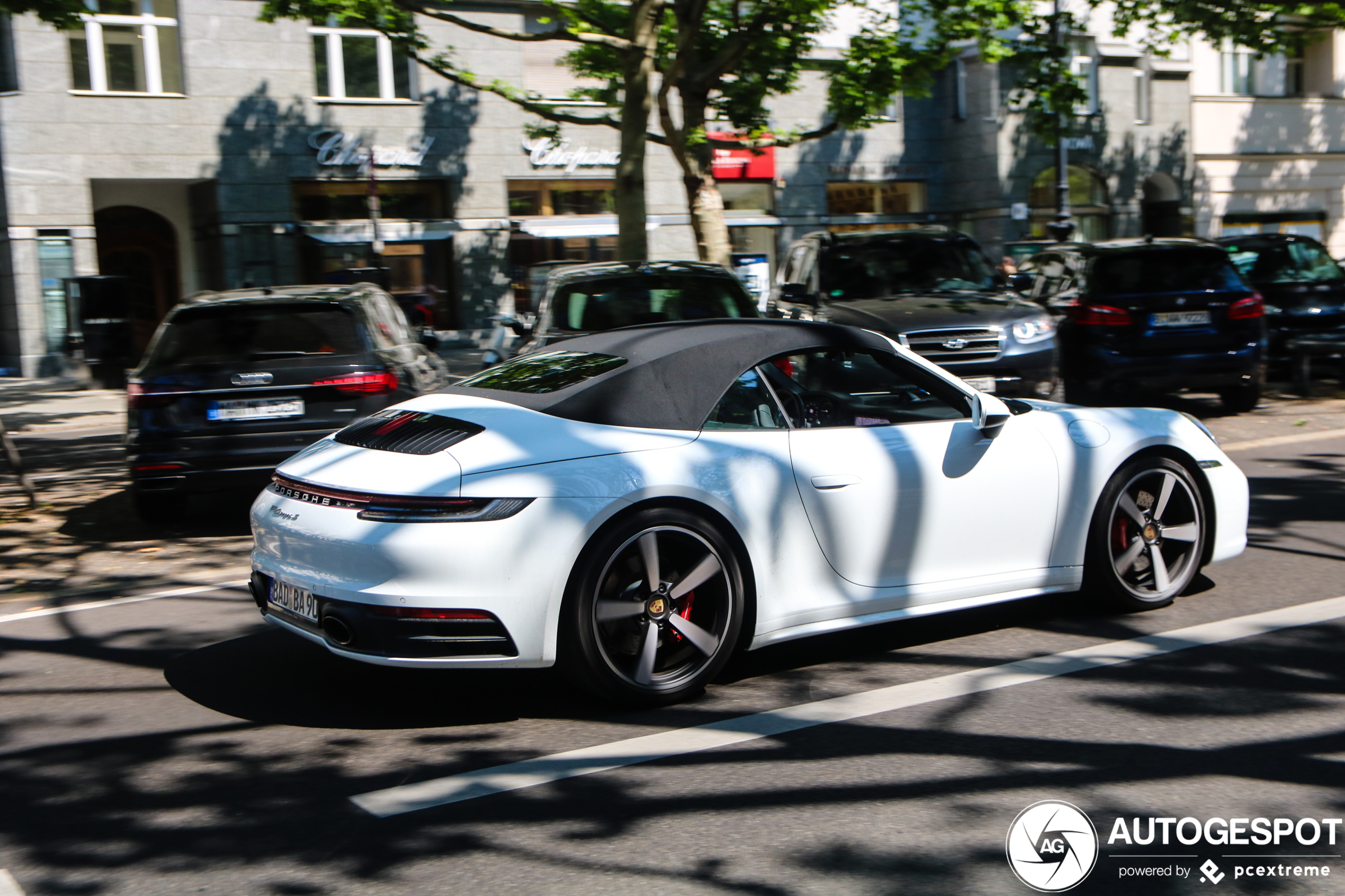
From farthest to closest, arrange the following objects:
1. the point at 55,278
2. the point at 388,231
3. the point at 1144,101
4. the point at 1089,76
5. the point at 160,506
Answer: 1. the point at 1144,101
2. the point at 1089,76
3. the point at 388,231
4. the point at 55,278
5. the point at 160,506

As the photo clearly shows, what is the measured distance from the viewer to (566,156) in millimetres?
27562

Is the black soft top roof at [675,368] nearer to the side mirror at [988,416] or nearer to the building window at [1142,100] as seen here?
the side mirror at [988,416]

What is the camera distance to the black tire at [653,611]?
452 cm

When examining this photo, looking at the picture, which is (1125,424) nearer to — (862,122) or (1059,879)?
(1059,879)

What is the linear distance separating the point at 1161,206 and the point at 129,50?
Answer: 2452 centimetres

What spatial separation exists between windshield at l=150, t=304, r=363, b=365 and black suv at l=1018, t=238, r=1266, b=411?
273 inches

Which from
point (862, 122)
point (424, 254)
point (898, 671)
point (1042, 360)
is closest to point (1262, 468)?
point (1042, 360)

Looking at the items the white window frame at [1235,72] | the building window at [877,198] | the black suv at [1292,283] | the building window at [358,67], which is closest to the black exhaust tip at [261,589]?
the black suv at [1292,283]

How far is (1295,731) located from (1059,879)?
1421 mm

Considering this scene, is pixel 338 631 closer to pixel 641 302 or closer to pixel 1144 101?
pixel 641 302

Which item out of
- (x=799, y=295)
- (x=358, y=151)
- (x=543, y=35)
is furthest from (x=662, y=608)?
(x=358, y=151)

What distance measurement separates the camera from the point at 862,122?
779 inches

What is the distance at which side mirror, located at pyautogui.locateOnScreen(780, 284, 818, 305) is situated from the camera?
12.3 metres

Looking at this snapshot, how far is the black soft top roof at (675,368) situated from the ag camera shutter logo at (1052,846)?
1.87 meters
